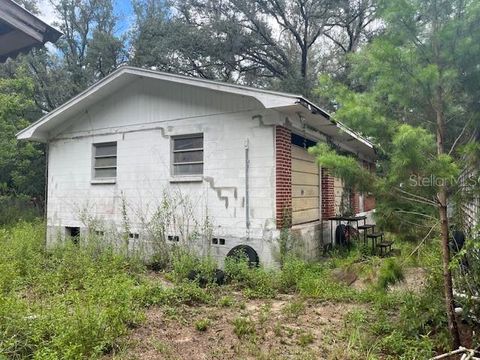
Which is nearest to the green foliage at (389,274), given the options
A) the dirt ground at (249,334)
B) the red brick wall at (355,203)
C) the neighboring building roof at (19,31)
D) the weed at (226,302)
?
the dirt ground at (249,334)

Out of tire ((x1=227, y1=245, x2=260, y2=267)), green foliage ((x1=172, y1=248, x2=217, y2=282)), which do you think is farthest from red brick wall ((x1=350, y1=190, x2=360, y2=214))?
green foliage ((x1=172, y1=248, x2=217, y2=282))

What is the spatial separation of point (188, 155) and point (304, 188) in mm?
2916

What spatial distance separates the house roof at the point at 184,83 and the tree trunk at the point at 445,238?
70.4 inches

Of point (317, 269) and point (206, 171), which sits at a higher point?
point (206, 171)

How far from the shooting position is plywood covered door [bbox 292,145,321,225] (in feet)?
28.6

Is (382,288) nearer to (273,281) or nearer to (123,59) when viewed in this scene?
(273,281)

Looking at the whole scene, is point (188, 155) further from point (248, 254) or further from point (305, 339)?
point (305, 339)

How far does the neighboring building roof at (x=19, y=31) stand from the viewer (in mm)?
2574

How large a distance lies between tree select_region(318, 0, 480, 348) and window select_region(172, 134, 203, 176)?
502cm

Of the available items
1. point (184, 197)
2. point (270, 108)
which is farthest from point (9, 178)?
point (270, 108)

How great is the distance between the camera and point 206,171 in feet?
27.8

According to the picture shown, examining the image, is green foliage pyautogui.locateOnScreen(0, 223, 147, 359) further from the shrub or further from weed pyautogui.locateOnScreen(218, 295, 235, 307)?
the shrub

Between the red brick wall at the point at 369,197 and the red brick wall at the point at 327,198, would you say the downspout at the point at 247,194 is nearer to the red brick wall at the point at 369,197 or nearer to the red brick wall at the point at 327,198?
the red brick wall at the point at 369,197

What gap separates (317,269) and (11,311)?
5232mm
